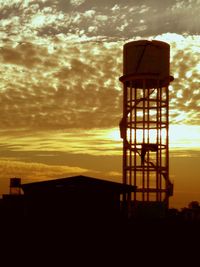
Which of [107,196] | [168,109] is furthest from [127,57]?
[107,196]

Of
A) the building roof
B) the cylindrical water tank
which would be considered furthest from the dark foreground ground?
the cylindrical water tank

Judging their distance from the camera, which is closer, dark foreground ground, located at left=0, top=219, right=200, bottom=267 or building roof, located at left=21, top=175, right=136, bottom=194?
dark foreground ground, located at left=0, top=219, right=200, bottom=267

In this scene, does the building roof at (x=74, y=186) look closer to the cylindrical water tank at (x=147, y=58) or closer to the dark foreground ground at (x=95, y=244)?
the dark foreground ground at (x=95, y=244)

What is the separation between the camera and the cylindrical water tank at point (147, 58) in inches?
2108

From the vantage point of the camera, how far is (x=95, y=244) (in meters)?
32.7

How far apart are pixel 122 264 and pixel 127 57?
33086mm

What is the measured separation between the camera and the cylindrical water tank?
53.5 metres

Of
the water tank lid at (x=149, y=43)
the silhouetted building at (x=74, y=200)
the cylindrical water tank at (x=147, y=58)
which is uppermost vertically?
the water tank lid at (x=149, y=43)

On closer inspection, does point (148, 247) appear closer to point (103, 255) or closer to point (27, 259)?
point (103, 255)

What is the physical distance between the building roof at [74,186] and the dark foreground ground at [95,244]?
98.6 inches

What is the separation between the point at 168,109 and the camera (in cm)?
→ 5391

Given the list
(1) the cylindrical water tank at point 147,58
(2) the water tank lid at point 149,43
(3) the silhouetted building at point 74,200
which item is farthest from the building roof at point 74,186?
(2) the water tank lid at point 149,43

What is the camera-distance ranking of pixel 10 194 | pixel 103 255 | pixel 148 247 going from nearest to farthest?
pixel 103 255
pixel 148 247
pixel 10 194

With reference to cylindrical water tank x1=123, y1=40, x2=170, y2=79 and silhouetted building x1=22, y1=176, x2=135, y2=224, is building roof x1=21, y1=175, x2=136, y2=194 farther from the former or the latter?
cylindrical water tank x1=123, y1=40, x2=170, y2=79
